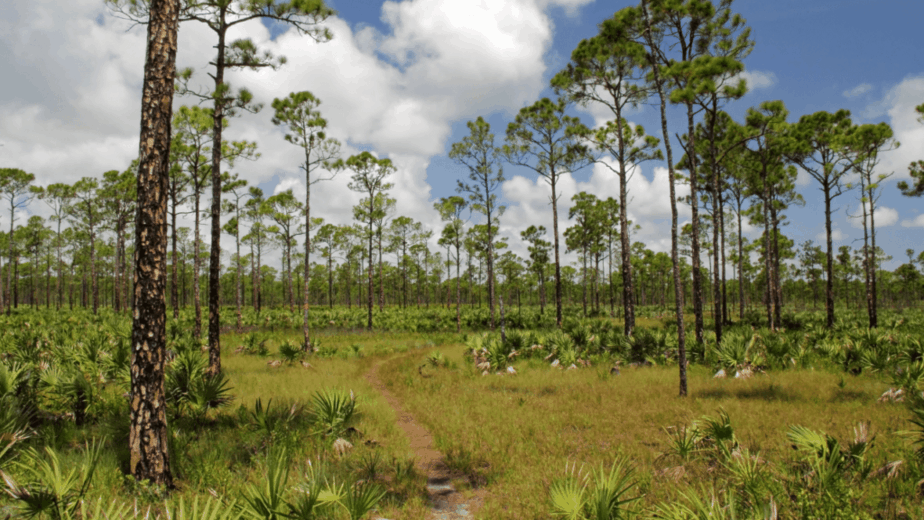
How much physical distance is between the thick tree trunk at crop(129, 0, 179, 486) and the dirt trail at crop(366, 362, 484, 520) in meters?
3.68

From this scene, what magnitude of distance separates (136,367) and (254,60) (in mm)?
10539

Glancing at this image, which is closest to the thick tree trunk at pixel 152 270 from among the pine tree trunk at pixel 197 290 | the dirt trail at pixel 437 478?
the dirt trail at pixel 437 478

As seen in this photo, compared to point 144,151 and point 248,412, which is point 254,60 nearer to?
point 144,151

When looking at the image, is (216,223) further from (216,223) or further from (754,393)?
(754,393)

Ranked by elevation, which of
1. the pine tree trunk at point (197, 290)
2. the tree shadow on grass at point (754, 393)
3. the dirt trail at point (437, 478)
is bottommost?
the dirt trail at point (437, 478)

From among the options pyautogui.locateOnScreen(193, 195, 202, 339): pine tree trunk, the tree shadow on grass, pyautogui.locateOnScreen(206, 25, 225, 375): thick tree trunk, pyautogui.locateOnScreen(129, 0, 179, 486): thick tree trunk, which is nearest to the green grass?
the tree shadow on grass

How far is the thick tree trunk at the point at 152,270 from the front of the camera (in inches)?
193

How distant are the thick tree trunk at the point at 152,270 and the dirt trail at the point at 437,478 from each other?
368cm

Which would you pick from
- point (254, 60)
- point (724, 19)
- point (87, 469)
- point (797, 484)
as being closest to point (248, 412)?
point (87, 469)

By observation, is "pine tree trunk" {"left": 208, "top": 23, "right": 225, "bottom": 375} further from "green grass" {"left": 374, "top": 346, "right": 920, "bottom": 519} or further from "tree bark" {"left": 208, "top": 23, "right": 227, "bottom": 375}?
"green grass" {"left": 374, "top": 346, "right": 920, "bottom": 519}

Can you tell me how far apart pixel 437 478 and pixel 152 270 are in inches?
210

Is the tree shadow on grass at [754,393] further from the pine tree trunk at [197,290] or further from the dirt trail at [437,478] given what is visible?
the pine tree trunk at [197,290]

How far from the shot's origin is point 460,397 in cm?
1084

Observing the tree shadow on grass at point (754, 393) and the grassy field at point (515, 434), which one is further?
the tree shadow on grass at point (754, 393)
